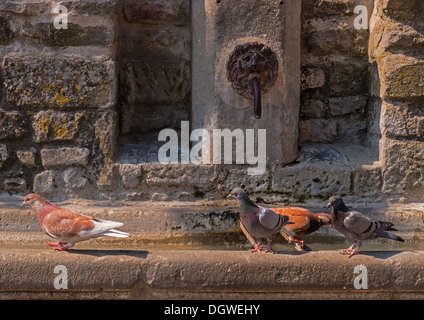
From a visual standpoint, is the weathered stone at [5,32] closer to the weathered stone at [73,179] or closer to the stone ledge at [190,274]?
the weathered stone at [73,179]

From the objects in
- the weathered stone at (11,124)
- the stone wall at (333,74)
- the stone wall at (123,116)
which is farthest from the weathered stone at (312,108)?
the weathered stone at (11,124)

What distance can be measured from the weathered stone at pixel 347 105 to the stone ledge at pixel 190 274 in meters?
1.31

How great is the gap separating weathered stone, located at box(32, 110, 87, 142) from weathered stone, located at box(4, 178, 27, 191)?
240mm

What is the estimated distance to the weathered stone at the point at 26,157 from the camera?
281cm

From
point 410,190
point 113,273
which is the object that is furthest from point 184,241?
point 410,190

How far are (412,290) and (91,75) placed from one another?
1859mm

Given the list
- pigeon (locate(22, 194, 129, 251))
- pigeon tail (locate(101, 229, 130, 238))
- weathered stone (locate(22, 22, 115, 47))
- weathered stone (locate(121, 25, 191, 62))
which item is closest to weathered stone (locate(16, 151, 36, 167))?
weathered stone (locate(22, 22, 115, 47))

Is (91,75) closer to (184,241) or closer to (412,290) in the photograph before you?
(184,241)

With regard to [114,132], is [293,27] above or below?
above
